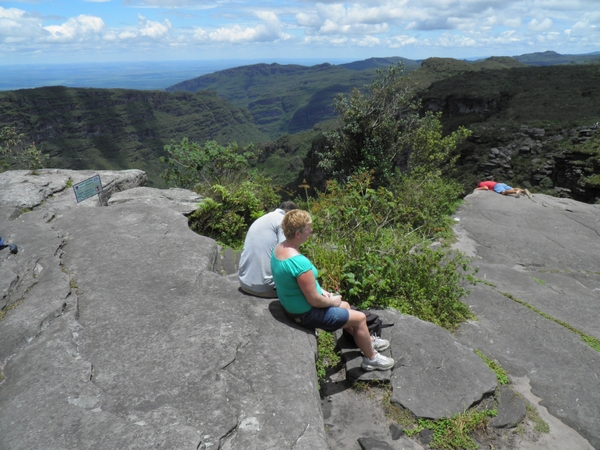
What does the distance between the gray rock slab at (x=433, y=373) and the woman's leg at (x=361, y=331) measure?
0.36 meters

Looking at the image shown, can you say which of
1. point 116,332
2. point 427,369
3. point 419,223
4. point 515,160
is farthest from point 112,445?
point 515,160

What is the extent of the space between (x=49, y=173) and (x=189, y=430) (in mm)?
9306

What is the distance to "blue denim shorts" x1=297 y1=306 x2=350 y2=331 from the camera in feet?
13.3

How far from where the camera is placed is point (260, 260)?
453cm

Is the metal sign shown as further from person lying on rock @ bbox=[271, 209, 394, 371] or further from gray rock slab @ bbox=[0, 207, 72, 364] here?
person lying on rock @ bbox=[271, 209, 394, 371]

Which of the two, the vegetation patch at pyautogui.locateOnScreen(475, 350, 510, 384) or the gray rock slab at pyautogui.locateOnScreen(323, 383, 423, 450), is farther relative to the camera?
the vegetation patch at pyautogui.locateOnScreen(475, 350, 510, 384)

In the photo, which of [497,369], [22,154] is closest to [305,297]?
[497,369]

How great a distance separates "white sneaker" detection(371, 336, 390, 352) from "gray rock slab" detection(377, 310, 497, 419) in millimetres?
128

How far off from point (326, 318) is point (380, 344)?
0.76m

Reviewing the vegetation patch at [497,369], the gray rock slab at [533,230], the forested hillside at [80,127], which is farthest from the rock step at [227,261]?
the forested hillside at [80,127]

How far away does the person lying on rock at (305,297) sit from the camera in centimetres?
389

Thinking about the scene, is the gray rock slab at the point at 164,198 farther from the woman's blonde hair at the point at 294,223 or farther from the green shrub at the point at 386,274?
the woman's blonde hair at the point at 294,223

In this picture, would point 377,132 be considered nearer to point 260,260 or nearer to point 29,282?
point 260,260

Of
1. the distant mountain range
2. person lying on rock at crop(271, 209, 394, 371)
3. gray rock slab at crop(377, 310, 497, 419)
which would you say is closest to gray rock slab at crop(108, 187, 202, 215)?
the distant mountain range
